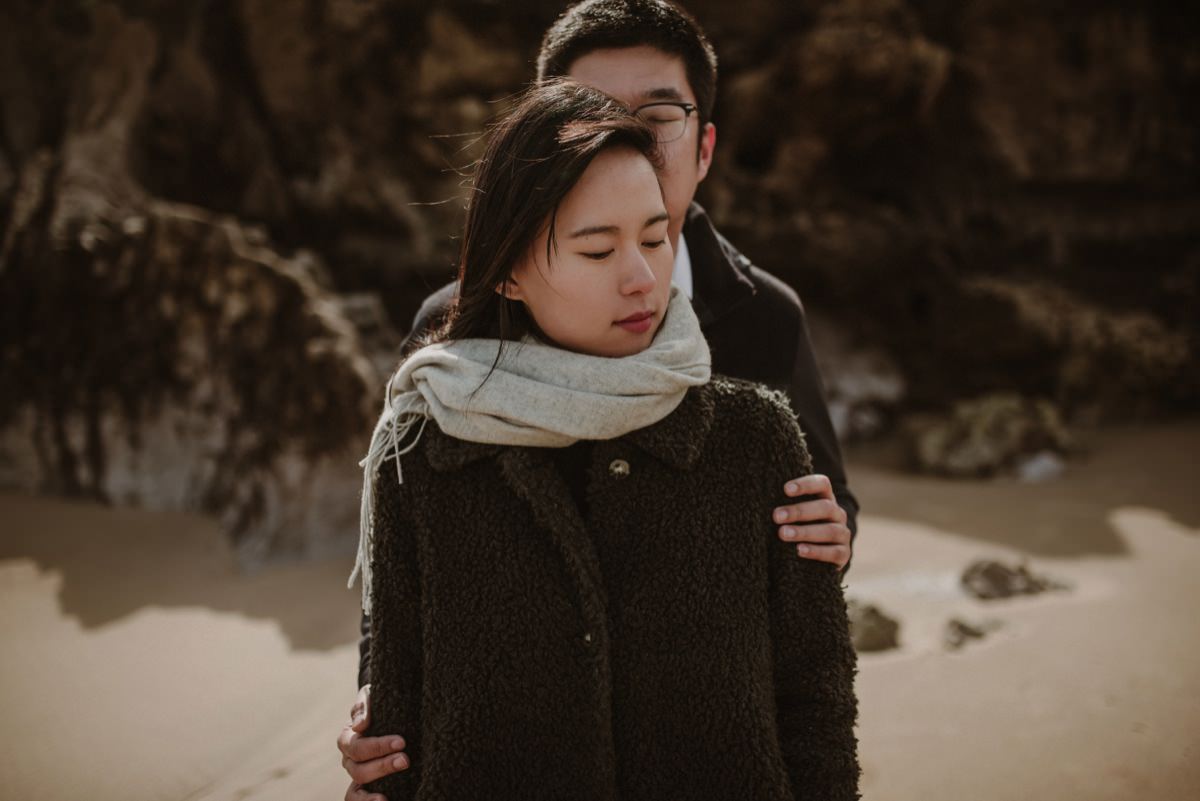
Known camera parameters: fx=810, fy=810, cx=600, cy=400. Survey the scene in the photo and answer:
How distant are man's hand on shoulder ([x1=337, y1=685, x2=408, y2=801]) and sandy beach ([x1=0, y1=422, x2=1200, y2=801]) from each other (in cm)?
97

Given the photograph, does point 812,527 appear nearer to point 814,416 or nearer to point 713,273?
point 814,416

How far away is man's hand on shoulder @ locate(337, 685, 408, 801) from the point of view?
4.32ft

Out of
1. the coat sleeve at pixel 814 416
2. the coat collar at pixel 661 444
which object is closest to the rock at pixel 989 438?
the coat sleeve at pixel 814 416

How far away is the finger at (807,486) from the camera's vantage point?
1.32 metres

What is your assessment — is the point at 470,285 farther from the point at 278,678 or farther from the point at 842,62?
the point at 842,62

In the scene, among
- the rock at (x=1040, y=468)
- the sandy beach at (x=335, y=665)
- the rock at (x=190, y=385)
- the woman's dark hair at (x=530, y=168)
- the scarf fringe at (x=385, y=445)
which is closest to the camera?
the woman's dark hair at (x=530, y=168)

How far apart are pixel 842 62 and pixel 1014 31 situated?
1619mm

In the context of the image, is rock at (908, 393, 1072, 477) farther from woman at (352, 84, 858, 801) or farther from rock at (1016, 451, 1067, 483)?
woman at (352, 84, 858, 801)

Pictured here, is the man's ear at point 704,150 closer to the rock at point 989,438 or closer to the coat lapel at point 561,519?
the coat lapel at point 561,519

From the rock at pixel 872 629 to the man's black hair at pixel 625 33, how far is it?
71.4 inches

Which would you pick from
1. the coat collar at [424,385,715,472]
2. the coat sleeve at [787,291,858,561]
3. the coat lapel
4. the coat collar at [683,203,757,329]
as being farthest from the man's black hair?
the coat lapel

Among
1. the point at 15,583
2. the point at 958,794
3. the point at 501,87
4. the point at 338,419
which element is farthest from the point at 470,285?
the point at 501,87

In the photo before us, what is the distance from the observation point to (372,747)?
4.36 ft

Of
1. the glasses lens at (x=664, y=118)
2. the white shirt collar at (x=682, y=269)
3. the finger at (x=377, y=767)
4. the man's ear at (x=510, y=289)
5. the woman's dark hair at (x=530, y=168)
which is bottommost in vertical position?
the finger at (x=377, y=767)
